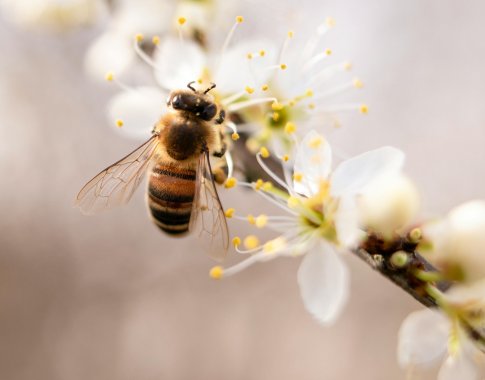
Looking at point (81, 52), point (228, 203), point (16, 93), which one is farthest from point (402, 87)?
point (16, 93)

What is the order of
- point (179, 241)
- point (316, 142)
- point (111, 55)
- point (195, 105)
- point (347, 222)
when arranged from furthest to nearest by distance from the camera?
point (179, 241)
point (111, 55)
point (195, 105)
point (316, 142)
point (347, 222)

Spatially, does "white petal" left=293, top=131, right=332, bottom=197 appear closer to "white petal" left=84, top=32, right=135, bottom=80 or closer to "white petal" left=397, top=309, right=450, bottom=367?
"white petal" left=397, top=309, right=450, bottom=367

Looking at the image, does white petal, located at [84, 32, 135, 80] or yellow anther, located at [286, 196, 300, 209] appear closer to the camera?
A: yellow anther, located at [286, 196, 300, 209]

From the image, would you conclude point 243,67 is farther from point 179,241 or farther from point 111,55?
point 179,241

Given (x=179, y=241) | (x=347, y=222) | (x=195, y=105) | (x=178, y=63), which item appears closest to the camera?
(x=347, y=222)

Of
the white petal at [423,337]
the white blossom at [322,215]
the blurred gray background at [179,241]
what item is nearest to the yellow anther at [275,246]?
the white blossom at [322,215]

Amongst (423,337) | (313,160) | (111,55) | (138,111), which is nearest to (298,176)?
(313,160)

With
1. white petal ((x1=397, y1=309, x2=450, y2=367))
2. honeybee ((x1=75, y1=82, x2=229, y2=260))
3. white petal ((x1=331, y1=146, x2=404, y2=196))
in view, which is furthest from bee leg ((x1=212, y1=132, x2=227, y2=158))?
white petal ((x1=397, y1=309, x2=450, y2=367))

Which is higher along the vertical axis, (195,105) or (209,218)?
(195,105)
